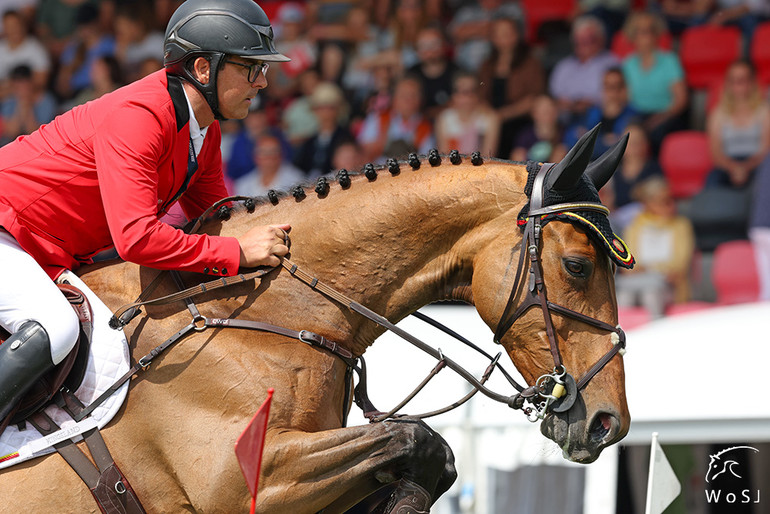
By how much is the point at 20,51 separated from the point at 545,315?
10.6m

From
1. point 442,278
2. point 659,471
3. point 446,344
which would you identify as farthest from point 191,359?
point 446,344

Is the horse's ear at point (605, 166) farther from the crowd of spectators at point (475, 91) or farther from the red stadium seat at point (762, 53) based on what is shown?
the red stadium seat at point (762, 53)

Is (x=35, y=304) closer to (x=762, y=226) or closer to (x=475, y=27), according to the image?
(x=762, y=226)

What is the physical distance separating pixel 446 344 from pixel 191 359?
135 inches

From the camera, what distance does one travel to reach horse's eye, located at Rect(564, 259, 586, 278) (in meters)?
3.52

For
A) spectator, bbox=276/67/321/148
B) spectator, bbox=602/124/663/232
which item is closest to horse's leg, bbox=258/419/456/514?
spectator, bbox=602/124/663/232

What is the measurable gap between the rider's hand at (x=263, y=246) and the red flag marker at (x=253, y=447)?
2.01 ft

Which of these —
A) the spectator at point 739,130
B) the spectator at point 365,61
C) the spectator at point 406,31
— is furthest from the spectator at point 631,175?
the spectator at point 365,61

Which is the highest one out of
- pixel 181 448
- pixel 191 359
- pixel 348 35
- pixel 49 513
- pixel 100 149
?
pixel 348 35

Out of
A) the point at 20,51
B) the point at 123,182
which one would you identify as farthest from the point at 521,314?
the point at 20,51

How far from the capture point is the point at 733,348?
6082mm

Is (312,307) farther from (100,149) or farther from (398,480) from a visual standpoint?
(100,149)

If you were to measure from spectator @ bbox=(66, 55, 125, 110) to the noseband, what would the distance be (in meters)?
8.85

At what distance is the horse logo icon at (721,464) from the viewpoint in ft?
18.7
